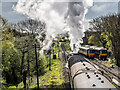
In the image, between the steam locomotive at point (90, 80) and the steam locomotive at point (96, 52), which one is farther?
the steam locomotive at point (96, 52)

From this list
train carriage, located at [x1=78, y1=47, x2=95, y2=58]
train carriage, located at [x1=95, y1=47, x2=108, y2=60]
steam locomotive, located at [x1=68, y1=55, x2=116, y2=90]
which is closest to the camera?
steam locomotive, located at [x1=68, y1=55, x2=116, y2=90]

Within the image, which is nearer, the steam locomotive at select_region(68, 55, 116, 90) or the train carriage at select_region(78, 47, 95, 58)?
the steam locomotive at select_region(68, 55, 116, 90)

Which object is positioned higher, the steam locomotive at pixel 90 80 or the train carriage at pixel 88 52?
the steam locomotive at pixel 90 80

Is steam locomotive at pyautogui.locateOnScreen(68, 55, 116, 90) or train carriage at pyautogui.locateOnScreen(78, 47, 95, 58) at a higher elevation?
steam locomotive at pyautogui.locateOnScreen(68, 55, 116, 90)

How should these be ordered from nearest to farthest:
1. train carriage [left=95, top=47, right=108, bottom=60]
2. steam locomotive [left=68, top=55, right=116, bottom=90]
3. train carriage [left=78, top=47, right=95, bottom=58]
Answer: steam locomotive [left=68, top=55, right=116, bottom=90] → train carriage [left=78, top=47, right=95, bottom=58] → train carriage [left=95, top=47, right=108, bottom=60]

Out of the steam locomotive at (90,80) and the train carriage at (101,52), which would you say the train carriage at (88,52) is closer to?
the train carriage at (101,52)

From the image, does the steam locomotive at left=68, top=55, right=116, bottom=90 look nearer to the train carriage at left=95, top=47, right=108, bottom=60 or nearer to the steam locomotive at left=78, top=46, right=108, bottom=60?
the steam locomotive at left=78, top=46, right=108, bottom=60

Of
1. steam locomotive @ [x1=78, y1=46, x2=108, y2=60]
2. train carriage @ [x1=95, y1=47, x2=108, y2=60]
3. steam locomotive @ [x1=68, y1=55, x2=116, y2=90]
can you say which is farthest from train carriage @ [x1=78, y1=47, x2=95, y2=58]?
steam locomotive @ [x1=68, y1=55, x2=116, y2=90]

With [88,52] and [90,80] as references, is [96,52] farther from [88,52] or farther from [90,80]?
[90,80]

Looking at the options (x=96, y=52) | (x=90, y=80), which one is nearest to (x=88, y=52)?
(x=96, y=52)

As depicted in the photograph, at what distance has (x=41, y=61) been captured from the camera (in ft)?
72.7

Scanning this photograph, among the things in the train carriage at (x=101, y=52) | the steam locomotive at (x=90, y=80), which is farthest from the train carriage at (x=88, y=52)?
the steam locomotive at (x=90, y=80)

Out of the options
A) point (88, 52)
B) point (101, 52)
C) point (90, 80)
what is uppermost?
point (90, 80)

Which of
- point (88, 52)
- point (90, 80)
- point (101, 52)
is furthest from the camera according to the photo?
point (101, 52)
